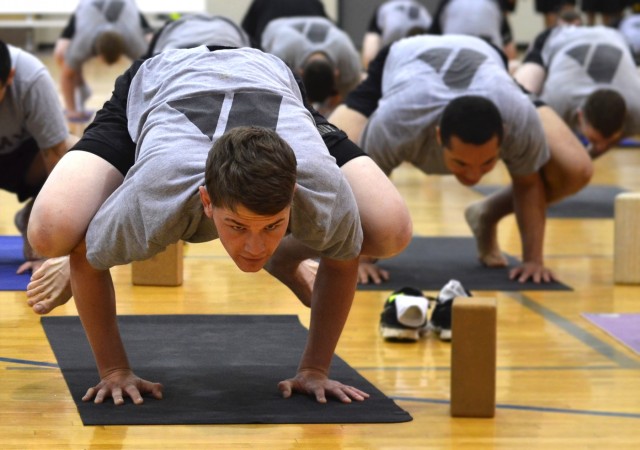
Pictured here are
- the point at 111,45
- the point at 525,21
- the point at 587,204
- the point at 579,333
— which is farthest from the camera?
the point at 525,21

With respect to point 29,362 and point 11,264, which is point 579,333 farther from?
point 11,264

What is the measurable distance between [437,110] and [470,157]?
0.85ft

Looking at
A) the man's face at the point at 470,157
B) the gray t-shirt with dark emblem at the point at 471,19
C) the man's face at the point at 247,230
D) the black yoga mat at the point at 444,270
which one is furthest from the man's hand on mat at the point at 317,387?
the gray t-shirt with dark emblem at the point at 471,19

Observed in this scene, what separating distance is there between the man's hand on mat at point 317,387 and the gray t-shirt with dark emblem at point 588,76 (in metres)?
2.42

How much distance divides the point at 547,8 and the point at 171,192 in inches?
303

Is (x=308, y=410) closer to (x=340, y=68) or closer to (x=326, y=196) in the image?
(x=326, y=196)

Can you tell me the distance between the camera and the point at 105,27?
7215 millimetres

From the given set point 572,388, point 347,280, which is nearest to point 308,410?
point 347,280

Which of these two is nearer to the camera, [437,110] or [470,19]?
[437,110]

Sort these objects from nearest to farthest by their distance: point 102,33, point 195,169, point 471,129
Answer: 1. point 195,169
2. point 471,129
3. point 102,33

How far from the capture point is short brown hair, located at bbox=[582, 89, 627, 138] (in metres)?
4.42

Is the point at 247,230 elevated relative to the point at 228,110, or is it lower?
lower

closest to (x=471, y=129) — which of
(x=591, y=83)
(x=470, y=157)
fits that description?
(x=470, y=157)

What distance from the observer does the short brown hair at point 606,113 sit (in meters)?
4.42
